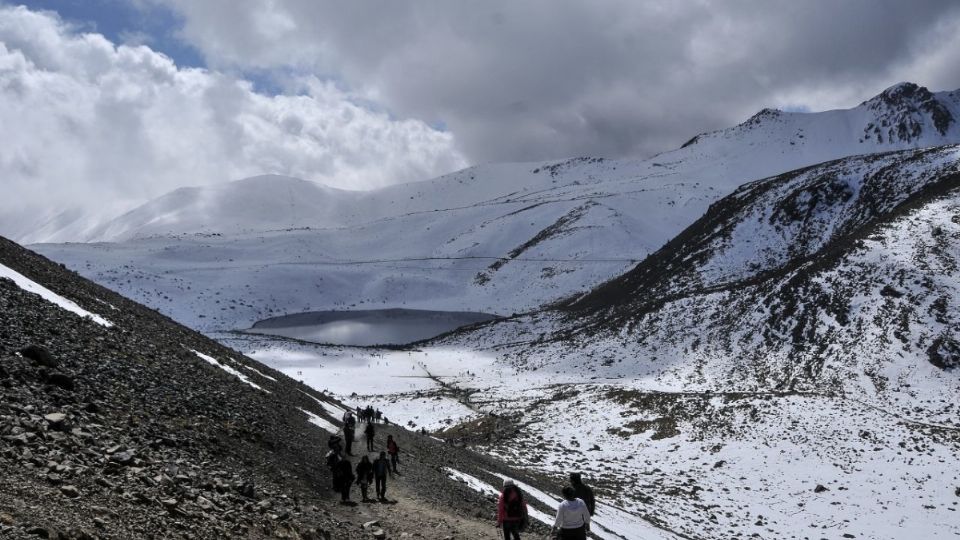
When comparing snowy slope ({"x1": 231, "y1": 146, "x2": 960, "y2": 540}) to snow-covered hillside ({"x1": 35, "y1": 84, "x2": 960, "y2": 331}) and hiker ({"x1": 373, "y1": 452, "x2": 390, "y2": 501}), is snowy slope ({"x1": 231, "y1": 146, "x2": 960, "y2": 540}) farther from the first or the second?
snow-covered hillside ({"x1": 35, "y1": 84, "x2": 960, "y2": 331})

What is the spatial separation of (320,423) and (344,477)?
9231mm

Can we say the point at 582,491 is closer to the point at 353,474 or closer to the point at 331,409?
the point at 353,474

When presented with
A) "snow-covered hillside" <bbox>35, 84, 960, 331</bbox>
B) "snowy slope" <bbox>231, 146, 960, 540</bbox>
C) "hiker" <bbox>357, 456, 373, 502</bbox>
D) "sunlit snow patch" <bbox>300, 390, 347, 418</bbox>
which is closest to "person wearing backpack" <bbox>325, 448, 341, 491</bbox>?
"hiker" <bbox>357, 456, 373, 502</bbox>

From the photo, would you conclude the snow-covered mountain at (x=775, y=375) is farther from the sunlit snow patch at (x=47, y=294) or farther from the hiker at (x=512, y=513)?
the sunlit snow patch at (x=47, y=294)

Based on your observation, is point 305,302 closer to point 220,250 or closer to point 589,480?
point 220,250

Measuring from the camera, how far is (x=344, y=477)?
51.2 ft

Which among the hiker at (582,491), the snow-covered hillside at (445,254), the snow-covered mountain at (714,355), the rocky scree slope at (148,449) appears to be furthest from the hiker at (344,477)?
the snow-covered hillside at (445,254)

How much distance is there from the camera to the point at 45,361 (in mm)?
13234

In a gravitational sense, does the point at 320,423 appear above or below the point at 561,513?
below

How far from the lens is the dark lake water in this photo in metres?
87.4

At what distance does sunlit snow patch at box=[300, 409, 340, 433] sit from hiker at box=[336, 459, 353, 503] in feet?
26.8

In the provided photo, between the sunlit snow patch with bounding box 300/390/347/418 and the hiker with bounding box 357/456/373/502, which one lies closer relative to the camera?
the hiker with bounding box 357/456/373/502

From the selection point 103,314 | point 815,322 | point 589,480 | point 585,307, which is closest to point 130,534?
point 103,314

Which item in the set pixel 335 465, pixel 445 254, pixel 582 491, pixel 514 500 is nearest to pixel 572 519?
pixel 514 500
